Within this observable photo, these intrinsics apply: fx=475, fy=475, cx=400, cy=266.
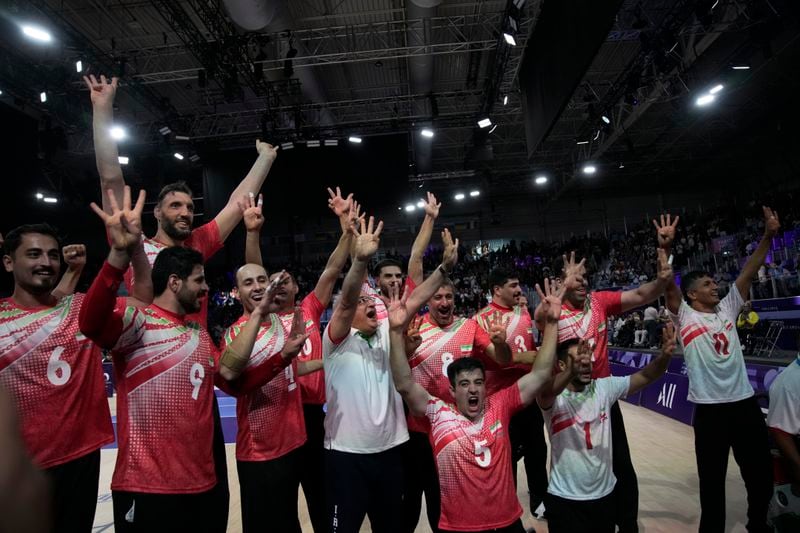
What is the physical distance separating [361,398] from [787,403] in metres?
2.76

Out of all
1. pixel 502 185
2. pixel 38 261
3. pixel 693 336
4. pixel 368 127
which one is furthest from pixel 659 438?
pixel 502 185

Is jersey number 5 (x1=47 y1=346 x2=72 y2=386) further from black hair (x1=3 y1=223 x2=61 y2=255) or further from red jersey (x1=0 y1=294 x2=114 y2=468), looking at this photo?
black hair (x1=3 y1=223 x2=61 y2=255)

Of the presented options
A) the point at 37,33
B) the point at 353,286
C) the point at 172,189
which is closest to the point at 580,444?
the point at 353,286

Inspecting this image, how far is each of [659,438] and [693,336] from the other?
394 cm

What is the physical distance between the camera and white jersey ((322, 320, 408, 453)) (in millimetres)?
2818

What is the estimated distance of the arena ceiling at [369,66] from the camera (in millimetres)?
10500

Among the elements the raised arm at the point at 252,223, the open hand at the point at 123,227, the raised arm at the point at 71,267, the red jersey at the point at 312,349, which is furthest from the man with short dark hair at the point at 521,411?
the raised arm at the point at 71,267

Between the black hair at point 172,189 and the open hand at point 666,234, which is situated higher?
the black hair at point 172,189

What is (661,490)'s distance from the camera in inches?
194

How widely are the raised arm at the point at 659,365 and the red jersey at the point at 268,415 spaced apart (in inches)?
88.3

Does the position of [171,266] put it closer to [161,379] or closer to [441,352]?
[161,379]

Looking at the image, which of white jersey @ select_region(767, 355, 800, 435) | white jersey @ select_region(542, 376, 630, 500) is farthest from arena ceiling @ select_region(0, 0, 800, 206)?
white jersey @ select_region(542, 376, 630, 500)

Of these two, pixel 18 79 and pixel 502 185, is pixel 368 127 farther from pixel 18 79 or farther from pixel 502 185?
pixel 502 185

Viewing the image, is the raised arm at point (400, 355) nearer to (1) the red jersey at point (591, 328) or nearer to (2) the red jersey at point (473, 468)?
(2) the red jersey at point (473, 468)
